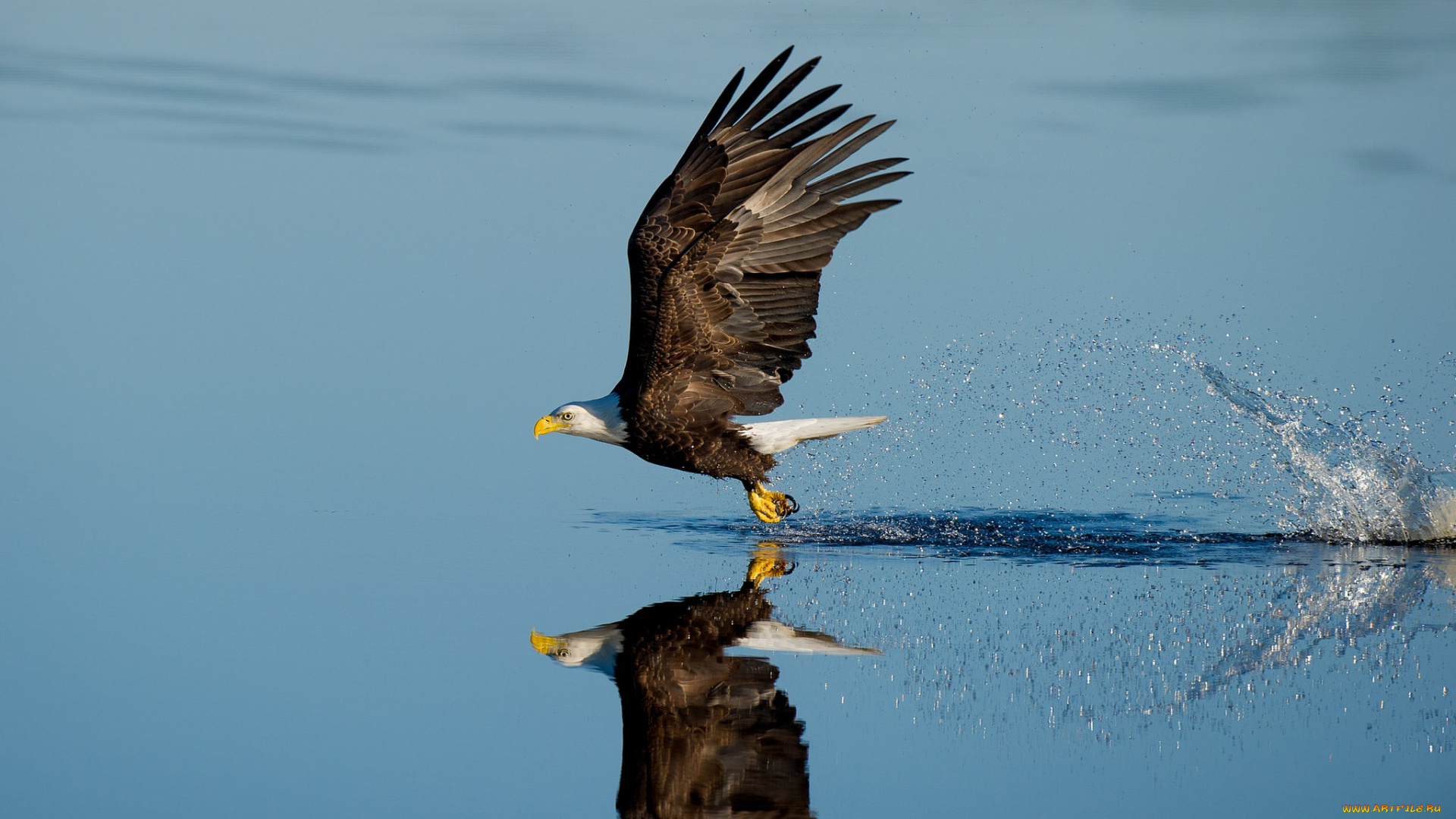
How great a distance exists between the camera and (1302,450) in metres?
7.38

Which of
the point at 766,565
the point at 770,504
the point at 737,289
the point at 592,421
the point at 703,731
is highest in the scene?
the point at 737,289

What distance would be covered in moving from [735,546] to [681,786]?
326 centimetres

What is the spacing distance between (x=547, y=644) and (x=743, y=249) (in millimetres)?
2874

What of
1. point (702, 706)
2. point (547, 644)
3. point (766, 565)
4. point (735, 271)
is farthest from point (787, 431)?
point (702, 706)

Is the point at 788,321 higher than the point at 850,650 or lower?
higher

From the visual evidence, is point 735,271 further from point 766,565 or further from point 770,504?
point 766,565

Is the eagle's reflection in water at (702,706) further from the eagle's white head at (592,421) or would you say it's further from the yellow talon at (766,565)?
the eagle's white head at (592,421)

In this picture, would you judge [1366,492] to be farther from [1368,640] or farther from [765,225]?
[765,225]

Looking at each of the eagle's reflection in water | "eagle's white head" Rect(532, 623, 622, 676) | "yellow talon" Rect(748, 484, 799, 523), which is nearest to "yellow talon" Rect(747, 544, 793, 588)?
the eagle's reflection in water

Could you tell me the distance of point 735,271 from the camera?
6.98 metres

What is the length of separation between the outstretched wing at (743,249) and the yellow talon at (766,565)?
96cm

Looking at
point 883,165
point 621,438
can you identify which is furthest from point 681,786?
point 883,165

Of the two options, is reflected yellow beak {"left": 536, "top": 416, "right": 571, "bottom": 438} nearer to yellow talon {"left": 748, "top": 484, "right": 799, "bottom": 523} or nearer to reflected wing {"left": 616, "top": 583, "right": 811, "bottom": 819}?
yellow talon {"left": 748, "top": 484, "right": 799, "bottom": 523}

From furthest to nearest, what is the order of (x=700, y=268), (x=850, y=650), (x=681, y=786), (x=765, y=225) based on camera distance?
(x=765, y=225), (x=700, y=268), (x=850, y=650), (x=681, y=786)
